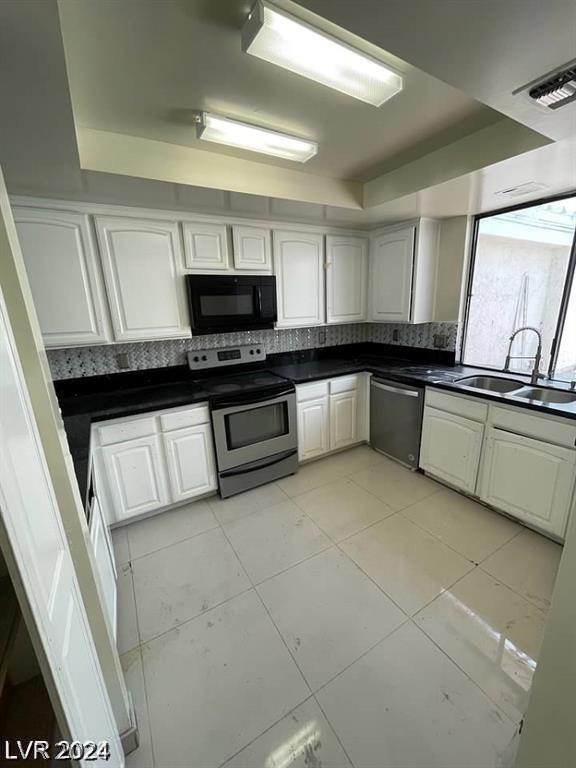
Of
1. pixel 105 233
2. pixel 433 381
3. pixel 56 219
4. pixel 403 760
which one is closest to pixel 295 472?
pixel 433 381

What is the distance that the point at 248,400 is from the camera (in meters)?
2.52

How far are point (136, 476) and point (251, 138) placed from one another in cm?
226

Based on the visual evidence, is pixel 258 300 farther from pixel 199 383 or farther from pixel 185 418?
pixel 185 418

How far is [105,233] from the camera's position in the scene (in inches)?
84.4

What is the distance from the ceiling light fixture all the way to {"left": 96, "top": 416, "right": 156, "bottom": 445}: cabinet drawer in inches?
69.4

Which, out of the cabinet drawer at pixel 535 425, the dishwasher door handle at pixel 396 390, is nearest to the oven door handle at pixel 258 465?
the dishwasher door handle at pixel 396 390

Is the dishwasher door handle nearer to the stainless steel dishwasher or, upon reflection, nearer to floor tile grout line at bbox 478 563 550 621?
the stainless steel dishwasher

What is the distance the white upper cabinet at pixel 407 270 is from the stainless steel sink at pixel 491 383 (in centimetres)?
75

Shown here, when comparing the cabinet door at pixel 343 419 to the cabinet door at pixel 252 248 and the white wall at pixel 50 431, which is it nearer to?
the cabinet door at pixel 252 248

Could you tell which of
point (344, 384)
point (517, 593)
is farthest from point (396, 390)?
point (517, 593)

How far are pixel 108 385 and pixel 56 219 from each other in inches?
46.4

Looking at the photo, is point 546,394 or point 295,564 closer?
point 295,564

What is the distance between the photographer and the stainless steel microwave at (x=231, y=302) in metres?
2.47

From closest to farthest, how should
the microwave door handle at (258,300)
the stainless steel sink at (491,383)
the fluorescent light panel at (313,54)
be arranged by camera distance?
the fluorescent light panel at (313,54), the stainless steel sink at (491,383), the microwave door handle at (258,300)
